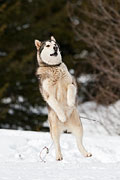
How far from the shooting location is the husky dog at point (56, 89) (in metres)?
8.21

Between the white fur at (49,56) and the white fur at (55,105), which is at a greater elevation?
the white fur at (49,56)

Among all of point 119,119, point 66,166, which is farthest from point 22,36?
point 66,166

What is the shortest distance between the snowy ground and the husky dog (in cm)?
67

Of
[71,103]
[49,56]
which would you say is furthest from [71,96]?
[49,56]

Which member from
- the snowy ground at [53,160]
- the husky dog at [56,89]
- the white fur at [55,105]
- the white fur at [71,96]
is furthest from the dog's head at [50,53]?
the snowy ground at [53,160]

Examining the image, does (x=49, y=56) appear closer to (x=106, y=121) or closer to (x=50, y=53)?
(x=50, y=53)

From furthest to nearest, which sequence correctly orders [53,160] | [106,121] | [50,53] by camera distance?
1. [106,121]
2. [53,160]
3. [50,53]

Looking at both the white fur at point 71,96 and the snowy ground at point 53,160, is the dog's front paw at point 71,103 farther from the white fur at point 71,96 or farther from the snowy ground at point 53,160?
the snowy ground at point 53,160

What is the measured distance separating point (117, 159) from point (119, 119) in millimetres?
5696

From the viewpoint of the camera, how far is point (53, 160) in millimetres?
9219

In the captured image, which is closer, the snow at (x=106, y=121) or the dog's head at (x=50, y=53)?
the dog's head at (x=50, y=53)

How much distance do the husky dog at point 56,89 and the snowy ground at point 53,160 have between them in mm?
673

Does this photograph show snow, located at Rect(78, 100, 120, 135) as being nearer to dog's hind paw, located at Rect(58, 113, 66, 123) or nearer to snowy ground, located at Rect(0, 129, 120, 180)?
snowy ground, located at Rect(0, 129, 120, 180)

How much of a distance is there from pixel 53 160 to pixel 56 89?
159cm
